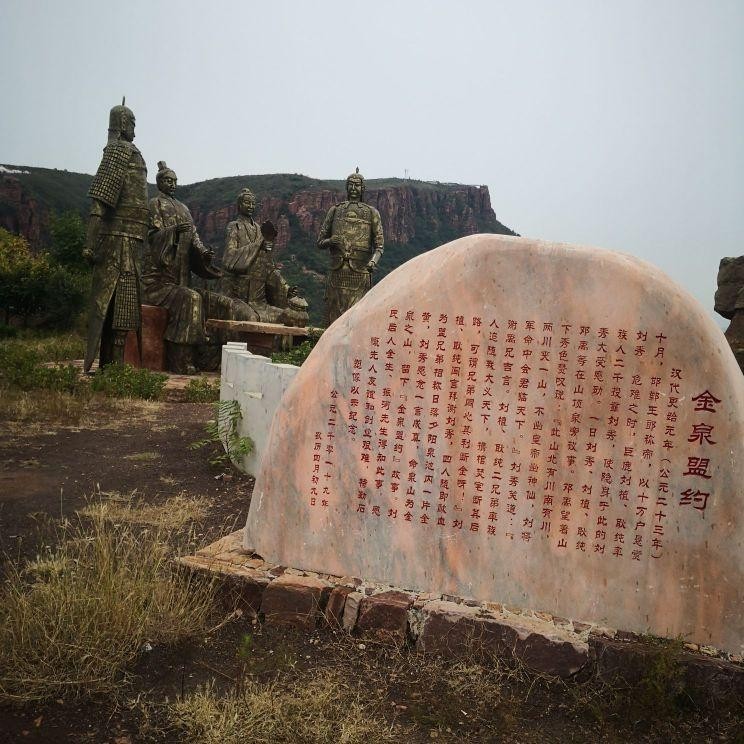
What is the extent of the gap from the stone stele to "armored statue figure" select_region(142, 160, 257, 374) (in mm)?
6889

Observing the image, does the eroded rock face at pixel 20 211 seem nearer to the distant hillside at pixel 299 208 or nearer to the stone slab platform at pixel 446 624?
the distant hillside at pixel 299 208

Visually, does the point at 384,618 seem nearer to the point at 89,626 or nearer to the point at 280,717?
the point at 280,717

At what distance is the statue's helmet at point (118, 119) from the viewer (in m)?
8.27

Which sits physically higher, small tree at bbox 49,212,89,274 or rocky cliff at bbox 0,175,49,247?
rocky cliff at bbox 0,175,49,247

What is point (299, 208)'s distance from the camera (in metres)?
45.2

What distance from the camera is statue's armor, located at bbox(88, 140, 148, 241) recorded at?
26.7 feet

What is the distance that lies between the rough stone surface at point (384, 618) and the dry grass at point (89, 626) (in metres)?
0.70

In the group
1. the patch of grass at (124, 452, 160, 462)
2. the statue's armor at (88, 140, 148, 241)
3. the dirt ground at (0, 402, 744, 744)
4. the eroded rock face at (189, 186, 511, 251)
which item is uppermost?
the eroded rock face at (189, 186, 511, 251)

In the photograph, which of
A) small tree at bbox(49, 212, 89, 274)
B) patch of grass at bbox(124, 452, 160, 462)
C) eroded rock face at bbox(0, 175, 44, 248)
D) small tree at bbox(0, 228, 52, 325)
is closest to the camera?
patch of grass at bbox(124, 452, 160, 462)

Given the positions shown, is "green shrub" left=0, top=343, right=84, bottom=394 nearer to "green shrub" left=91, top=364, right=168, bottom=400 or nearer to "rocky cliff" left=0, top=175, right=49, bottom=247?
"green shrub" left=91, top=364, right=168, bottom=400

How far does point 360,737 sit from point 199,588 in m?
1.11

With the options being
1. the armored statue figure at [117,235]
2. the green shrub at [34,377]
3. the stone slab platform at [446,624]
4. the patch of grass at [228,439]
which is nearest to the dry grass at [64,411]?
the green shrub at [34,377]

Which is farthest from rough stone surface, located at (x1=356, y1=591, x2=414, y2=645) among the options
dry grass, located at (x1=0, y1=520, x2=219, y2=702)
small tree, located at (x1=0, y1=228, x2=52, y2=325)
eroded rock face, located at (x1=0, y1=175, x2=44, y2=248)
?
eroded rock face, located at (x1=0, y1=175, x2=44, y2=248)

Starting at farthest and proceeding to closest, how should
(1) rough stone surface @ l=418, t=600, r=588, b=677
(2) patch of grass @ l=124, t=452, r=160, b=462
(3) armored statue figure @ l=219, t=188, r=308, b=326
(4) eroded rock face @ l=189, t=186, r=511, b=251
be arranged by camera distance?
(4) eroded rock face @ l=189, t=186, r=511, b=251, (3) armored statue figure @ l=219, t=188, r=308, b=326, (2) patch of grass @ l=124, t=452, r=160, b=462, (1) rough stone surface @ l=418, t=600, r=588, b=677
